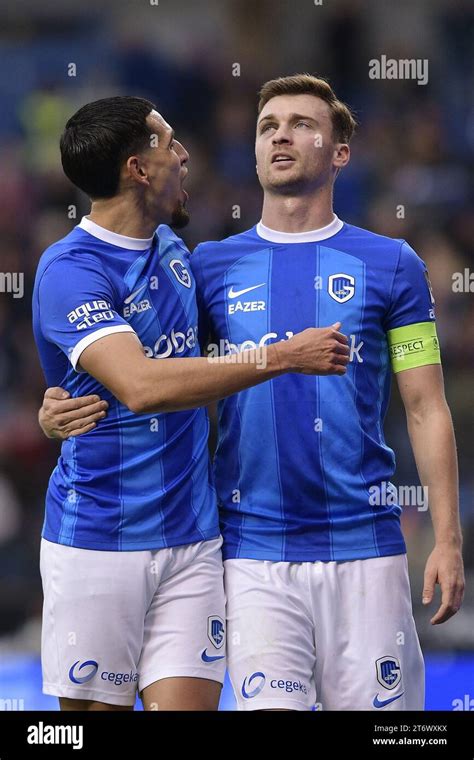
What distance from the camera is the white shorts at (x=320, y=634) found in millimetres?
3486

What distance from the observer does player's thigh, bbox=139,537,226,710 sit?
3.46m

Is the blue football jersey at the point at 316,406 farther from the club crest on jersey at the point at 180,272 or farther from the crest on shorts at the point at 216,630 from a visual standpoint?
the crest on shorts at the point at 216,630

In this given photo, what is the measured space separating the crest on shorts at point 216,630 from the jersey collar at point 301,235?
117 centimetres

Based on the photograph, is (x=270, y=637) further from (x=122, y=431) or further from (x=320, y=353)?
(x=320, y=353)

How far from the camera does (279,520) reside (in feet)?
11.7

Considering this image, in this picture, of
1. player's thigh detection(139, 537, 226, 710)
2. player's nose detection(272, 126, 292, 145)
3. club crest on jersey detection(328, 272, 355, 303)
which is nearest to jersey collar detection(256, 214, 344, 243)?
club crest on jersey detection(328, 272, 355, 303)

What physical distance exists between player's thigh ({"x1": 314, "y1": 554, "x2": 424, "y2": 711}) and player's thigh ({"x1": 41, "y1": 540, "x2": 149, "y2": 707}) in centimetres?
54

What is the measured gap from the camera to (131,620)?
3.49 metres

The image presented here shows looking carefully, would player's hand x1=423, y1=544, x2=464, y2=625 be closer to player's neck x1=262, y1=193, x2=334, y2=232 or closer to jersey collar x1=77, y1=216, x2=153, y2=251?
player's neck x1=262, y1=193, x2=334, y2=232

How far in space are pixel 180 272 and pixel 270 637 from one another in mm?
1125

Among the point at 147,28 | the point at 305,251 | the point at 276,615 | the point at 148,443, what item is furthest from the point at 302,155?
the point at 147,28

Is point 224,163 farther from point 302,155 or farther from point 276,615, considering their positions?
point 276,615

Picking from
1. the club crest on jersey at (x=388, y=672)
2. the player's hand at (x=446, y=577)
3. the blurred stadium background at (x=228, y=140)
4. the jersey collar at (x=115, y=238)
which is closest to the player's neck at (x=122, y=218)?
the jersey collar at (x=115, y=238)
